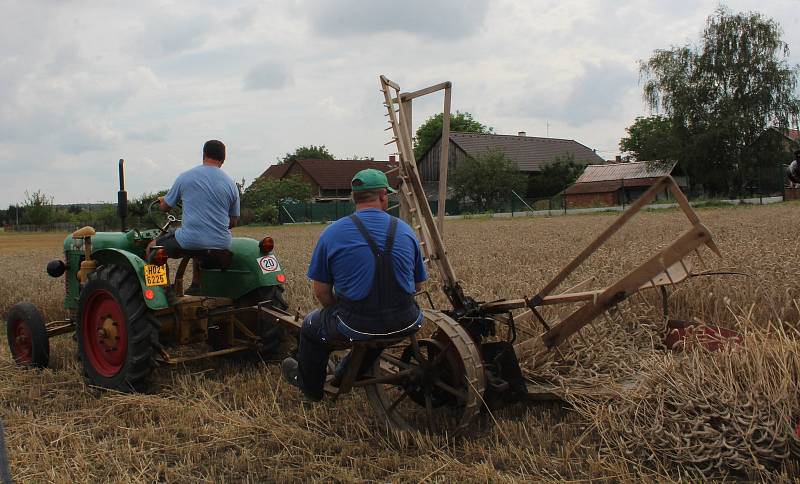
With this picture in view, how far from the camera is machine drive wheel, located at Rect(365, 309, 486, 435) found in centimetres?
376

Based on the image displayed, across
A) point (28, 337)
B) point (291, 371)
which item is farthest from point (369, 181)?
point (28, 337)

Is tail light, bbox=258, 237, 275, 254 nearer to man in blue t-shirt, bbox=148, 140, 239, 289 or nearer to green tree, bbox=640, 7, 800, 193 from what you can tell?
man in blue t-shirt, bbox=148, 140, 239, 289

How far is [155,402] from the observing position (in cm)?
476

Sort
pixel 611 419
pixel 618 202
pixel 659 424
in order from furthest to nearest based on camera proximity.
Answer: pixel 618 202
pixel 611 419
pixel 659 424

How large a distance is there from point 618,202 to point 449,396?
154 feet

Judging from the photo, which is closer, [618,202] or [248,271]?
[248,271]

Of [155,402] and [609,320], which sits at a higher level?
[609,320]

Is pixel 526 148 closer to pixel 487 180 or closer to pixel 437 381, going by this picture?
pixel 487 180

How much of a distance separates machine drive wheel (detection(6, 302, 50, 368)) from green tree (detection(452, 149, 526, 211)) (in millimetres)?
42890

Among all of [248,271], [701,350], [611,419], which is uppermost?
[248,271]

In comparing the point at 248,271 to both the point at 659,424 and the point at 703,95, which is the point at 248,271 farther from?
the point at 703,95

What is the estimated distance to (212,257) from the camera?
207 inches

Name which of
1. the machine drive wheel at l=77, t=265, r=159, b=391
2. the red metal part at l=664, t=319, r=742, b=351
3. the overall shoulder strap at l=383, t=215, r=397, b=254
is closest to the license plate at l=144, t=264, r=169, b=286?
the machine drive wheel at l=77, t=265, r=159, b=391

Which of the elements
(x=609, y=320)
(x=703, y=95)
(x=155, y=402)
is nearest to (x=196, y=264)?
(x=155, y=402)
